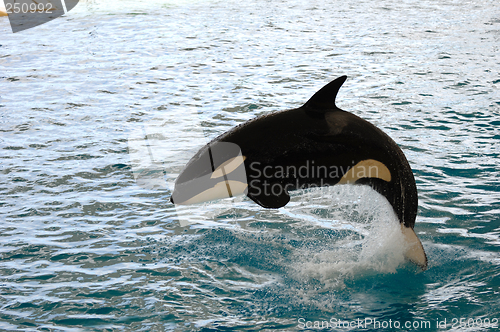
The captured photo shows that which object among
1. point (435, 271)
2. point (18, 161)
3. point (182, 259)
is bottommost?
point (435, 271)

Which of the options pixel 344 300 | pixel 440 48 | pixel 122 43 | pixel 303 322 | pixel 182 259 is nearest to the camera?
pixel 303 322

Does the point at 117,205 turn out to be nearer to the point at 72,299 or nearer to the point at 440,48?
the point at 72,299

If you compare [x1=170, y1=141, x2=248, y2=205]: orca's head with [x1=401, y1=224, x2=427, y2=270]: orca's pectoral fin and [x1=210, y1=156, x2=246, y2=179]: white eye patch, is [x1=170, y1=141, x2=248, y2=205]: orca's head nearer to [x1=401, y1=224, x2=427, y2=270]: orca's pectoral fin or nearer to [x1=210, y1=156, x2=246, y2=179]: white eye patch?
[x1=210, y1=156, x2=246, y2=179]: white eye patch

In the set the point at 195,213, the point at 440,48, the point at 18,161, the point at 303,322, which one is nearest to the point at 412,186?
the point at 303,322

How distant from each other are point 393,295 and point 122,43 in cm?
1429

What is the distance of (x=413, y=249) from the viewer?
5.36 meters

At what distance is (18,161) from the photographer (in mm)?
8547

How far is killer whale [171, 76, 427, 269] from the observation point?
466 cm
